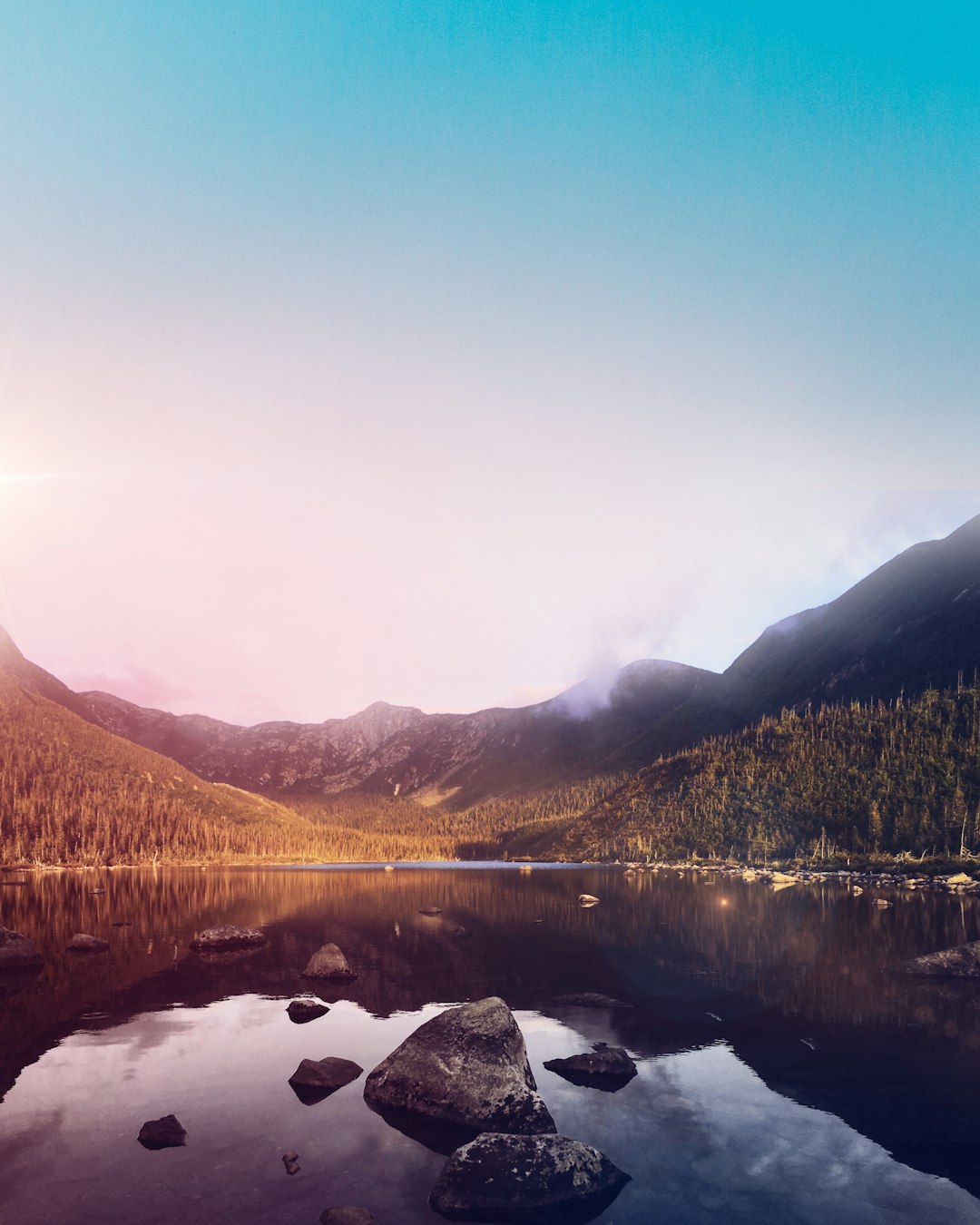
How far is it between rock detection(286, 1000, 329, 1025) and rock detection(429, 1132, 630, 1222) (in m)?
26.4

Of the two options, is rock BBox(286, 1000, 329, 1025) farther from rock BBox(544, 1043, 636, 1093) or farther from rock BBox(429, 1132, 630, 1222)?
rock BBox(429, 1132, 630, 1222)

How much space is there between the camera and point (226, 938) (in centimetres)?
7825

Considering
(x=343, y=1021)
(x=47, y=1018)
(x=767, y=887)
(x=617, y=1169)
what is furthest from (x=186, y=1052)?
(x=767, y=887)

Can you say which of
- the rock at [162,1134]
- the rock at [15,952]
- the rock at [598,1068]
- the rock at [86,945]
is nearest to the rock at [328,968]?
the rock at [15,952]

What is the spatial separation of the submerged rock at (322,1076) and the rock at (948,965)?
155 feet

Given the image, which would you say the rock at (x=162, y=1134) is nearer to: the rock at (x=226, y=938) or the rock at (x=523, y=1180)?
the rock at (x=523, y=1180)

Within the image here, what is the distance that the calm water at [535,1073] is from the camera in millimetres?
24125

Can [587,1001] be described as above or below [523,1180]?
below

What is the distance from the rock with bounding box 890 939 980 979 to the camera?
60900mm

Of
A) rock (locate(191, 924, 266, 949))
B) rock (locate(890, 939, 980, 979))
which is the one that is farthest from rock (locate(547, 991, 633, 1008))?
rock (locate(191, 924, 266, 949))

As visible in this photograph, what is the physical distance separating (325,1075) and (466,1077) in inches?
326

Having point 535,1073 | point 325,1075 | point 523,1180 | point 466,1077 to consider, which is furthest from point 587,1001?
point 523,1180

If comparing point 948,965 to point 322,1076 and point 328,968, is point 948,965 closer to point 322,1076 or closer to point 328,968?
point 328,968

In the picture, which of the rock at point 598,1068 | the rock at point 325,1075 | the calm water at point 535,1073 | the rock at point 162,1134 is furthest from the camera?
the rock at point 598,1068
